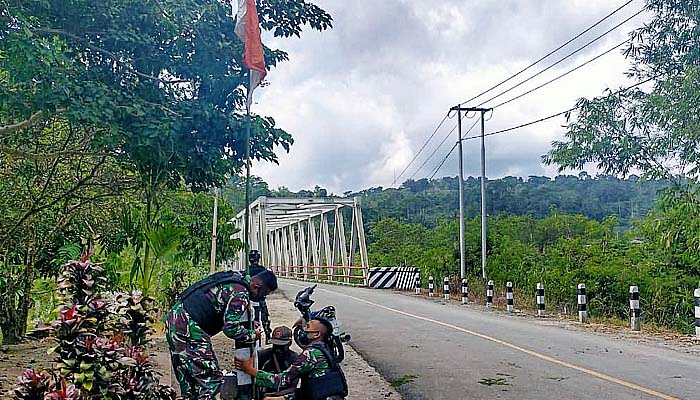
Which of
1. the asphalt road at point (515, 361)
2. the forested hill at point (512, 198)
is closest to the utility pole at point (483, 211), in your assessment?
the forested hill at point (512, 198)

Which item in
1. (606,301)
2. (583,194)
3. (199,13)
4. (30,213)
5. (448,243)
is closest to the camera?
(199,13)

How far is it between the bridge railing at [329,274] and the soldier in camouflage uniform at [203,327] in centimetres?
2454

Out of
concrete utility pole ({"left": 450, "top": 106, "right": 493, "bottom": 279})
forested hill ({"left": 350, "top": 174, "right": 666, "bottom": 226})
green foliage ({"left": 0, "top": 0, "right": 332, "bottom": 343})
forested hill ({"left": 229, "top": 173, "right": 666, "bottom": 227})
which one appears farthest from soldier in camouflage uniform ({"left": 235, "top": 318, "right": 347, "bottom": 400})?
forested hill ({"left": 350, "top": 174, "right": 666, "bottom": 226})

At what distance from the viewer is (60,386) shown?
3.89m

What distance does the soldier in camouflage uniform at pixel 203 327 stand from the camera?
3.93 metres

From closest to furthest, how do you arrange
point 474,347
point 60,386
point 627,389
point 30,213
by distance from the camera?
point 60,386 → point 627,389 → point 30,213 → point 474,347

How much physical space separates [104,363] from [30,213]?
4689mm

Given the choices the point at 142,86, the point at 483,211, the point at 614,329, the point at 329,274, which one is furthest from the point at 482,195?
the point at 142,86

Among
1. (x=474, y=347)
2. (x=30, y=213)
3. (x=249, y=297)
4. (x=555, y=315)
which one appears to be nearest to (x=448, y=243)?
(x=555, y=315)

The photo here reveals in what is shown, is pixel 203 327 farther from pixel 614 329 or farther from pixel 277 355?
pixel 614 329

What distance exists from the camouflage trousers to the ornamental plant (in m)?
0.45

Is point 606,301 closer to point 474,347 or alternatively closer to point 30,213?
point 474,347

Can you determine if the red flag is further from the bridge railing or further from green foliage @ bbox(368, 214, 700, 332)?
the bridge railing

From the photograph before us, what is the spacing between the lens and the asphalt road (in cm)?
654
